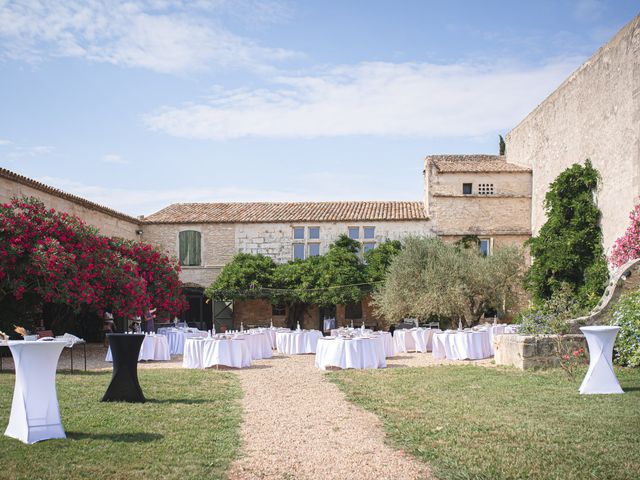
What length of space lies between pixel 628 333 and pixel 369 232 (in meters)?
17.8

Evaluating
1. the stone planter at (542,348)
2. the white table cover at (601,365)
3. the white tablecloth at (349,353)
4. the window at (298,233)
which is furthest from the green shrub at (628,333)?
the window at (298,233)

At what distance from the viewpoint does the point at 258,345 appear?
17.5 meters

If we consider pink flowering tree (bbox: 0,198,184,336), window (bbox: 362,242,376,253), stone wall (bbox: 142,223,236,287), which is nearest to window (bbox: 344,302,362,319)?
window (bbox: 362,242,376,253)

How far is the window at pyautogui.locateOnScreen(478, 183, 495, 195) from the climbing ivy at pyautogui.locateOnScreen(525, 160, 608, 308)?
587 centimetres

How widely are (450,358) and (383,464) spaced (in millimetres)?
11280

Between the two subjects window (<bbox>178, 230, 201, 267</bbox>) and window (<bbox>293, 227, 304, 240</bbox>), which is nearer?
window (<bbox>293, 227, 304, 240</bbox>)

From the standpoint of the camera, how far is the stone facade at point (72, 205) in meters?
19.0

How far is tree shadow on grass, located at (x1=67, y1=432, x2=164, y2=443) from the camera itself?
6.64 metres

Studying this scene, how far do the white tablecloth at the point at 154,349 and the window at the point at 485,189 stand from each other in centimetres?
1657

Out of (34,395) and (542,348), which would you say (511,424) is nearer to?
(34,395)

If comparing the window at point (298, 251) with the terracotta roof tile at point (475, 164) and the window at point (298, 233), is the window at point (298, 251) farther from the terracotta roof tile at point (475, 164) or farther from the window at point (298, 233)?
the terracotta roof tile at point (475, 164)

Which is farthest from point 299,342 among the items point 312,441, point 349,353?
point 312,441

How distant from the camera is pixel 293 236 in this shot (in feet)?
97.8

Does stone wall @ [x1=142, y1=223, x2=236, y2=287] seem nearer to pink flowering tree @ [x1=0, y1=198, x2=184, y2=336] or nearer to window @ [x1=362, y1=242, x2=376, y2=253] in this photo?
window @ [x1=362, y1=242, x2=376, y2=253]
